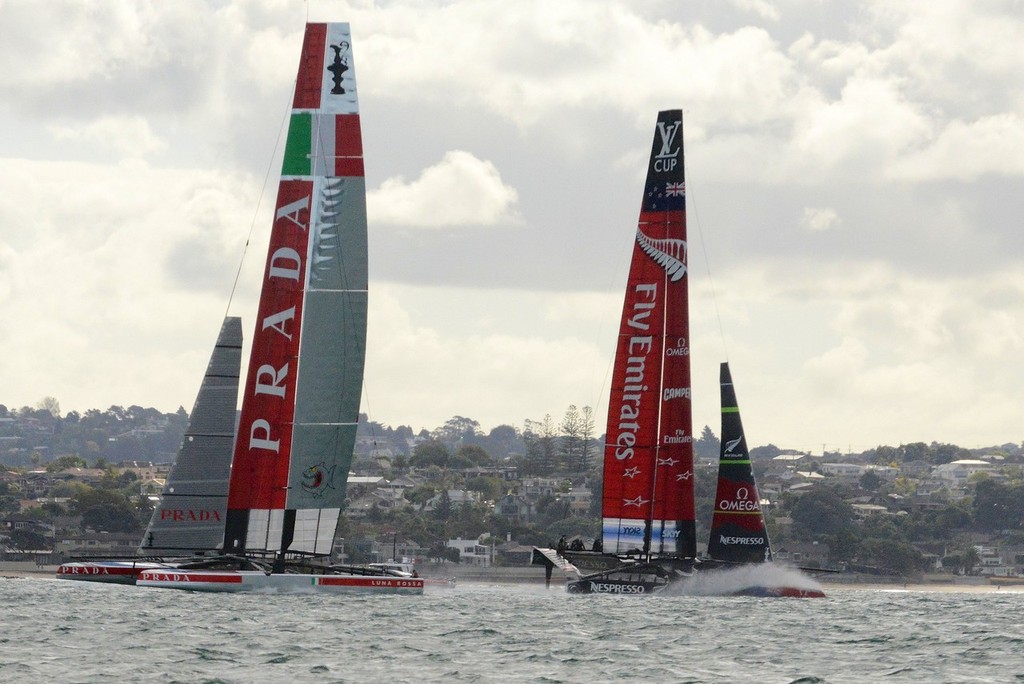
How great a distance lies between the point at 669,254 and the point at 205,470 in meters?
16.2

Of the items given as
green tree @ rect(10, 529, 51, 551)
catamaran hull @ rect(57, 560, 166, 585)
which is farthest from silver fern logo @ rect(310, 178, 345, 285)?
green tree @ rect(10, 529, 51, 551)

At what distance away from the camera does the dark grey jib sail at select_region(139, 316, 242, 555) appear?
49.0 m

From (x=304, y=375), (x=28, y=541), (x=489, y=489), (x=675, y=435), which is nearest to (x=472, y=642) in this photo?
(x=304, y=375)

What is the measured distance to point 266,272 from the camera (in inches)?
1912

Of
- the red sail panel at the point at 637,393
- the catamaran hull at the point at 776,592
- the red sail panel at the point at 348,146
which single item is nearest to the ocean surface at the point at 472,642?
the catamaran hull at the point at 776,592

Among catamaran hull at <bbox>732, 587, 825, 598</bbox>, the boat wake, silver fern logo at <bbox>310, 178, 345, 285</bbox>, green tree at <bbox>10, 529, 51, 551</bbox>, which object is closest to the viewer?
silver fern logo at <bbox>310, 178, 345, 285</bbox>

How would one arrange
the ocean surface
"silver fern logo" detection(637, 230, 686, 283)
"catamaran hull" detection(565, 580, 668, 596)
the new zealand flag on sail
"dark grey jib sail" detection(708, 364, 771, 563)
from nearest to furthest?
the ocean surface
"catamaran hull" detection(565, 580, 668, 596)
"dark grey jib sail" detection(708, 364, 771, 563)
"silver fern logo" detection(637, 230, 686, 283)
the new zealand flag on sail

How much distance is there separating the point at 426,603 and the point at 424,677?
21316 mm

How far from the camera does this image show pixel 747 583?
189 ft

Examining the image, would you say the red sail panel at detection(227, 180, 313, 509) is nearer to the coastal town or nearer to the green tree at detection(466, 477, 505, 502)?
the coastal town

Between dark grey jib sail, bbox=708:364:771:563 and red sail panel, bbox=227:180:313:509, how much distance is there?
14922mm

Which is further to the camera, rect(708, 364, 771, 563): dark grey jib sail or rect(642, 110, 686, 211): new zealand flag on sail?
rect(642, 110, 686, 211): new zealand flag on sail

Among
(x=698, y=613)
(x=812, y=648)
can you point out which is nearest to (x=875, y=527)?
(x=698, y=613)

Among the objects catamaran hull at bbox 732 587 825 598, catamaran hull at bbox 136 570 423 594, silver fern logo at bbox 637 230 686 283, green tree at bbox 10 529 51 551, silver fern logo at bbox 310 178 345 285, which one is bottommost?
catamaran hull at bbox 136 570 423 594
